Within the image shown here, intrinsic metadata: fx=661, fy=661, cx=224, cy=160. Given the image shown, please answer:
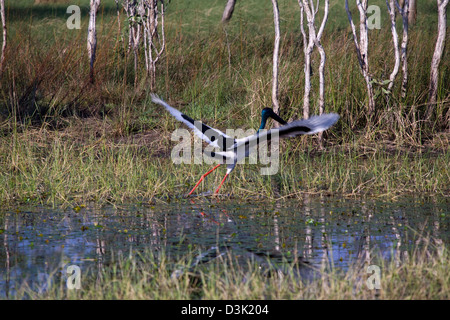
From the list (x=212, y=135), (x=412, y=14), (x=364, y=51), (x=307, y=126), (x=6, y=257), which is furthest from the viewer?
(x=412, y=14)

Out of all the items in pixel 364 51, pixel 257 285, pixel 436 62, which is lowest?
pixel 257 285

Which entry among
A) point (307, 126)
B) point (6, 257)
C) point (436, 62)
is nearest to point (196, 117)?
point (436, 62)

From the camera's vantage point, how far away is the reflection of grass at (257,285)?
406cm

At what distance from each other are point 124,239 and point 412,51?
6692mm

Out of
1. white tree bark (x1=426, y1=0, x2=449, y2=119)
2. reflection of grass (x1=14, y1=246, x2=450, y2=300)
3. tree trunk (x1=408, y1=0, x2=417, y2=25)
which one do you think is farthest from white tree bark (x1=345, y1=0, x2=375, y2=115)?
tree trunk (x1=408, y1=0, x2=417, y2=25)

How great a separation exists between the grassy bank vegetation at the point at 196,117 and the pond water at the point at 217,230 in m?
0.45

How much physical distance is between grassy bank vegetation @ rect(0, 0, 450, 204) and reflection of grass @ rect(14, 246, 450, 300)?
2582 millimetres

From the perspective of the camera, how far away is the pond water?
5125 mm

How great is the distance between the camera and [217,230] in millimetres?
5812

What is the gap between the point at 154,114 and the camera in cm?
1107

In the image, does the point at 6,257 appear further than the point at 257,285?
Yes

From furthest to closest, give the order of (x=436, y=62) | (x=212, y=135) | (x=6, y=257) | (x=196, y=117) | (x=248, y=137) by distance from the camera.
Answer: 1. (x=196, y=117)
2. (x=436, y=62)
3. (x=212, y=135)
4. (x=248, y=137)
5. (x=6, y=257)

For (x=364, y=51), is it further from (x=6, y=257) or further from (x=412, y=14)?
(x=412, y=14)

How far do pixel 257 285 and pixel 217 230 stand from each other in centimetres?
167
